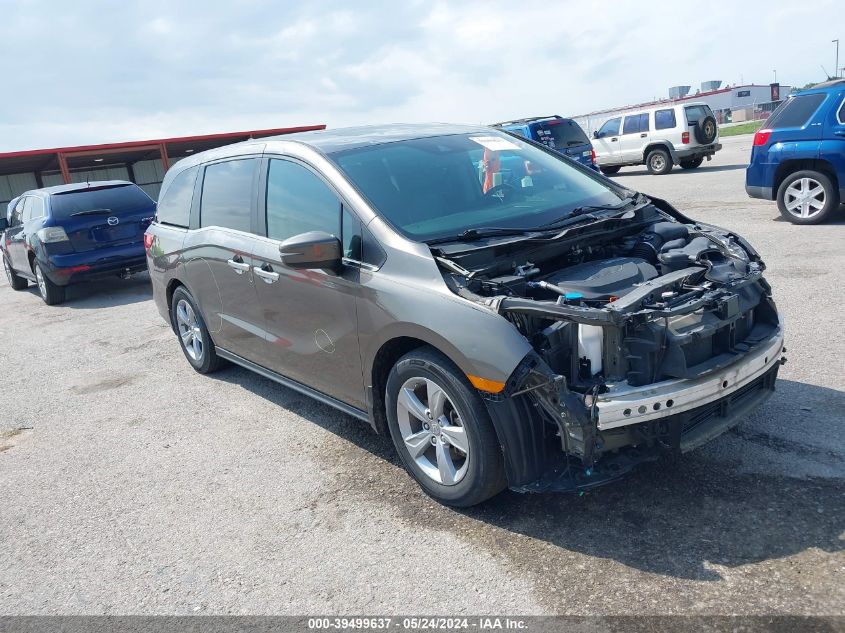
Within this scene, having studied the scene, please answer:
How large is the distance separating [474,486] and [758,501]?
1321 millimetres

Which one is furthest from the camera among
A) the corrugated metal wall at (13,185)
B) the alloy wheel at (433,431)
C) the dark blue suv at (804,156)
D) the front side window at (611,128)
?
the corrugated metal wall at (13,185)

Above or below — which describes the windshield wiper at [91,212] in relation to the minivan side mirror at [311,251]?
below

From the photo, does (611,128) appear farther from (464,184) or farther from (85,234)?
(464,184)

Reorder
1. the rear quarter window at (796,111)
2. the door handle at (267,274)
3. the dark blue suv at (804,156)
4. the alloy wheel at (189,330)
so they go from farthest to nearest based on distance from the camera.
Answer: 1. the rear quarter window at (796,111)
2. the dark blue suv at (804,156)
3. the alloy wheel at (189,330)
4. the door handle at (267,274)

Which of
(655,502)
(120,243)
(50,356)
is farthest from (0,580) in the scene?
(120,243)

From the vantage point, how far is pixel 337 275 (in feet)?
12.6

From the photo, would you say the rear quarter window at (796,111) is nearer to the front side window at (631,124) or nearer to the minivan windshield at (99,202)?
the minivan windshield at (99,202)

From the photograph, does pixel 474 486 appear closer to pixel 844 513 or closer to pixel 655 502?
pixel 655 502

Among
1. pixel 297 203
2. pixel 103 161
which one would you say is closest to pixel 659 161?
pixel 297 203

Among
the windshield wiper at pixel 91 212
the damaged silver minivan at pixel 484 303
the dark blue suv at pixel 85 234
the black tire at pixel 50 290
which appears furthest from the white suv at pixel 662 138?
the damaged silver minivan at pixel 484 303

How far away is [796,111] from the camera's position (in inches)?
368

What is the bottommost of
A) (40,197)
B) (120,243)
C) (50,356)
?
(50,356)

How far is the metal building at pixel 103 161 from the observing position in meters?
27.5

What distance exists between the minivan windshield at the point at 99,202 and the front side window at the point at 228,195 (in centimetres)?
573
